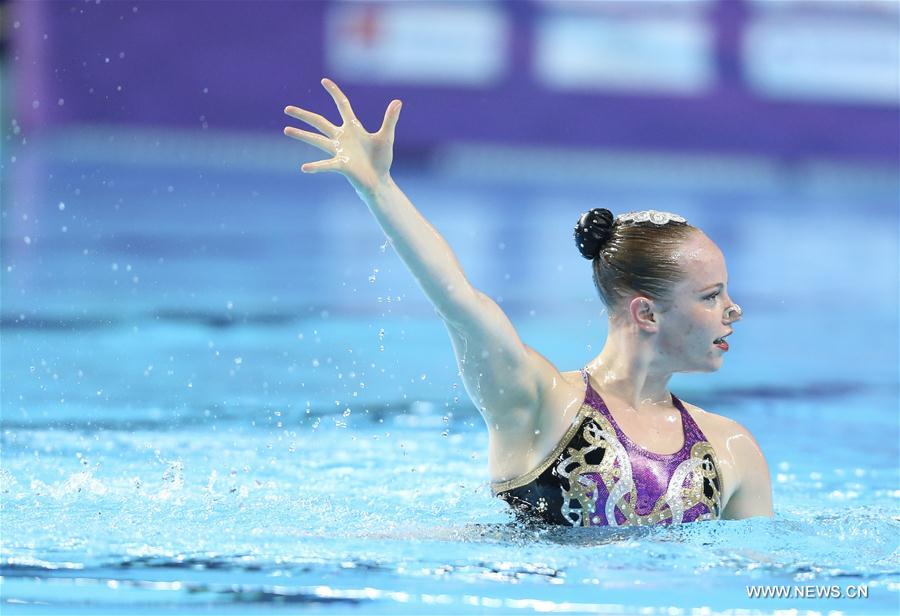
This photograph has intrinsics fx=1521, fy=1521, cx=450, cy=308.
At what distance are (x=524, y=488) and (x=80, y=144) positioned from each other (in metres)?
13.1

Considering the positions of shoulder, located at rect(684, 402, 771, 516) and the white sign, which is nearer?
shoulder, located at rect(684, 402, 771, 516)

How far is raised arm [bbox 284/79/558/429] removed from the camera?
3.02m

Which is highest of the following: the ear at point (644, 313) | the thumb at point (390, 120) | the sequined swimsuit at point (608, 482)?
the thumb at point (390, 120)

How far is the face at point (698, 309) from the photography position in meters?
3.21

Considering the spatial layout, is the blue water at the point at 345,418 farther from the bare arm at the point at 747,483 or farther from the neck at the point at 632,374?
the neck at the point at 632,374

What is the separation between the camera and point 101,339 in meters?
6.42

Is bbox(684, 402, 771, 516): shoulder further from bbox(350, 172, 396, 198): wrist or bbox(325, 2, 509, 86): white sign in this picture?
bbox(325, 2, 509, 86): white sign

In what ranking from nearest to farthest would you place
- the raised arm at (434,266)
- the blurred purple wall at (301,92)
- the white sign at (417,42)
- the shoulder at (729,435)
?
1. the raised arm at (434,266)
2. the shoulder at (729,435)
3. the blurred purple wall at (301,92)
4. the white sign at (417,42)

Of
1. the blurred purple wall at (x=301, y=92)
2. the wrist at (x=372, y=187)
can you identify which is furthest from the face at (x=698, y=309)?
the blurred purple wall at (x=301, y=92)

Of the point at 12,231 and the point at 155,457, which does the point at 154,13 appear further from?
the point at 155,457

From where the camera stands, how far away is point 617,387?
10.9ft

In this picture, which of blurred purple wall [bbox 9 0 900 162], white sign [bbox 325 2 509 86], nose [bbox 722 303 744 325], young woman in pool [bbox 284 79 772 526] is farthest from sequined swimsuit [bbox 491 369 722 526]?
white sign [bbox 325 2 509 86]

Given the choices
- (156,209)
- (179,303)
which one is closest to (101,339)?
(179,303)

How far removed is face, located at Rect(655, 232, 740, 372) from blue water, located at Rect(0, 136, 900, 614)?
1.25 feet
